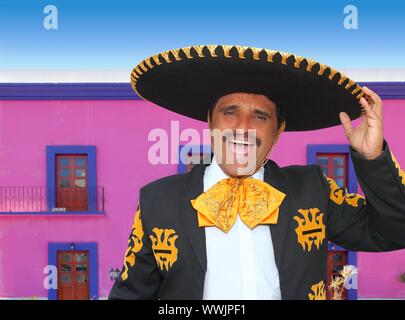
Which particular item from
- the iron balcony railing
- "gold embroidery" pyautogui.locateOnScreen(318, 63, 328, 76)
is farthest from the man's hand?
the iron balcony railing

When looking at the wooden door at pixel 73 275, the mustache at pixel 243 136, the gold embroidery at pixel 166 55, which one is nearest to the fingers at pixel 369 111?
the mustache at pixel 243 136

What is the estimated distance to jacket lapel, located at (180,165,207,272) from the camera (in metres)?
2.00

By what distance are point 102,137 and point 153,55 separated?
8.04 metres

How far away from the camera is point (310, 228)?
209cm

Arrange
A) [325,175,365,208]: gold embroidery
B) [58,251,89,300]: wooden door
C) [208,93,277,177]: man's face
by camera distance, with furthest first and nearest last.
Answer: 1. [58,251,89,300]: wooden door
2. [325,175,365,208]: gold embroidery
3. [208,93,277,177]: man's face

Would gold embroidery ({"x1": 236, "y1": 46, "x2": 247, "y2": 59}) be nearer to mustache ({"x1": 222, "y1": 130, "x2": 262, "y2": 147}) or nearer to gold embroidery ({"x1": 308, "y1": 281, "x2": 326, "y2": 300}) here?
mustache ({"x1": 222, "y1": 130, "x2": 262, "y2": 147})

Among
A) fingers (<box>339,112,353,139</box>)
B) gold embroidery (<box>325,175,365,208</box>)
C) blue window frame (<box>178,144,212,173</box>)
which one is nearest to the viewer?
fingers (<box>339,112,353,139</box>)

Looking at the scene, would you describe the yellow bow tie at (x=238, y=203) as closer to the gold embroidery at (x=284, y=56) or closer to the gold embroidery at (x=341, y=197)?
the gold embroidery at (x=341, y=197)

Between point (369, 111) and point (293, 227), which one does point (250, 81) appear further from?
point (293, 227)

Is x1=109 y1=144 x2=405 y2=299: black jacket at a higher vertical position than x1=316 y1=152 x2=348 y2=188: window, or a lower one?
lower

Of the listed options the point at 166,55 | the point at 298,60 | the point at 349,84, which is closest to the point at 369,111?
the point at 349,84

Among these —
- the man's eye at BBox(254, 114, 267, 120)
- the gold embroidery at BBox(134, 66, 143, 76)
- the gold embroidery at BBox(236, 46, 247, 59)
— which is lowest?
the man's eye at BBox(254, 114, 267, 120)
